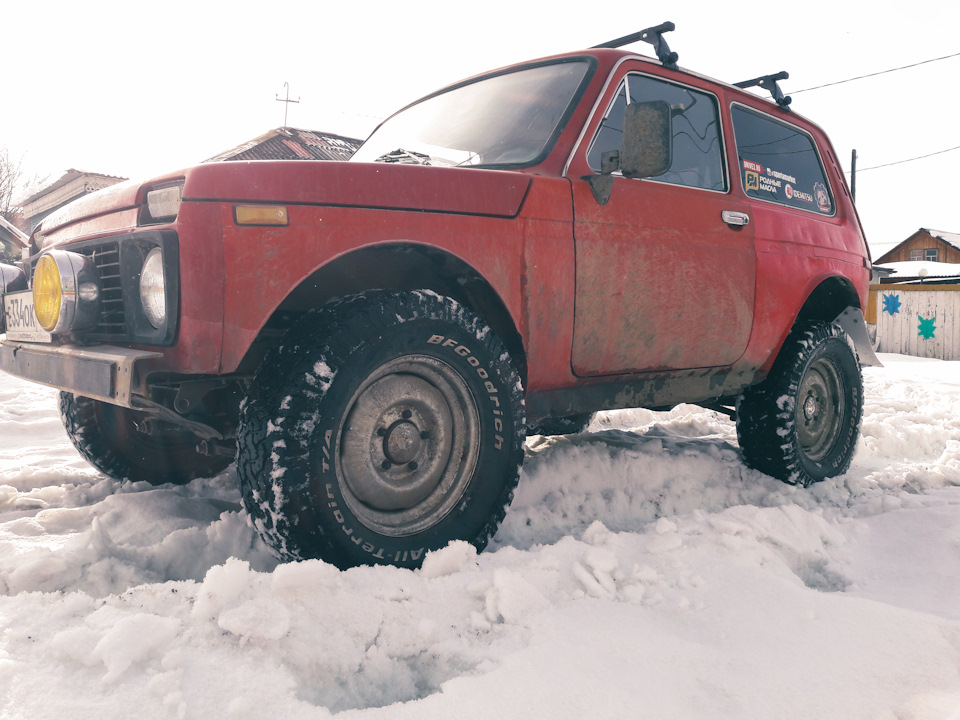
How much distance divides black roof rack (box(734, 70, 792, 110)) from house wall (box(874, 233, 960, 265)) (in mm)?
43508

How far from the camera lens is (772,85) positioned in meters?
4.07

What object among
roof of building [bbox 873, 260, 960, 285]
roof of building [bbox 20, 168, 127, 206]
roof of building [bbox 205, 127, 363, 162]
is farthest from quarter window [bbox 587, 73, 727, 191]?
roof of building [bbox 20, 168, 127, 206]

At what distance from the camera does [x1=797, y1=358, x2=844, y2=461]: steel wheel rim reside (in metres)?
3.92

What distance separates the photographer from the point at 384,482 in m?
2.28

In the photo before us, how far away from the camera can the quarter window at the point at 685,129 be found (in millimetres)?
2998

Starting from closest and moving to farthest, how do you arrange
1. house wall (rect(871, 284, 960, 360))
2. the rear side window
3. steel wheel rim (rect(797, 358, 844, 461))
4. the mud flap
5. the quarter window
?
the quarter window, the rear side window, steel wheel rim (rect(797, 358, 844, 461)), the mud flap, house wall (rect(871, 284, 960, 360))

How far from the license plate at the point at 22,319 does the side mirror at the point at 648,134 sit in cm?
212

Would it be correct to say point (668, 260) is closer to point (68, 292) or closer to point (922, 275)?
point (68, 292)

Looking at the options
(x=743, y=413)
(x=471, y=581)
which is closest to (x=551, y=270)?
(x=471, y=581)

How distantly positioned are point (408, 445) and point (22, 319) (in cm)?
151

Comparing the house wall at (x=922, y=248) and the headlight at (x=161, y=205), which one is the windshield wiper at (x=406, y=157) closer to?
the headlight at (x=161, y=205)

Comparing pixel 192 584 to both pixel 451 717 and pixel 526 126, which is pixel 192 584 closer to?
pixel 451 717

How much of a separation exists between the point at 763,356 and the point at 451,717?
8.89 ft

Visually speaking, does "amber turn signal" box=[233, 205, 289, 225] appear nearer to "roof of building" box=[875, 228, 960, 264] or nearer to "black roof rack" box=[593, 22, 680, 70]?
"black roof rack" box=[593, 22, 680, 70]
